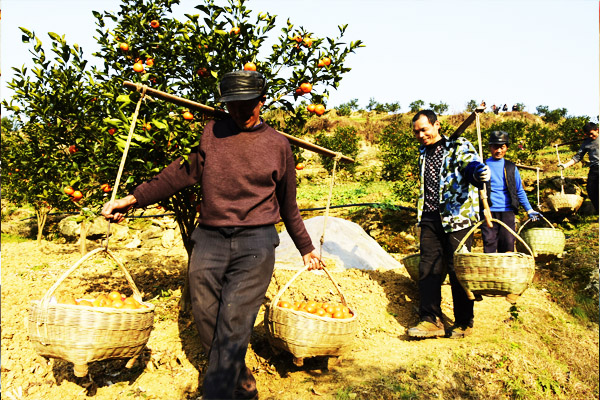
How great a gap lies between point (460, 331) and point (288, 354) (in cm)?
182

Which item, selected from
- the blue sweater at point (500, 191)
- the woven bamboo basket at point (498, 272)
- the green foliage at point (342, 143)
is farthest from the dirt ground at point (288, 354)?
the green foliage at point (342, 143)

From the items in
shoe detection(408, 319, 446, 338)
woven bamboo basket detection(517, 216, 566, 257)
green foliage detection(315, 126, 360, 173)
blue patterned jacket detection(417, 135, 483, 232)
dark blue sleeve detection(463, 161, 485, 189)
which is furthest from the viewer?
green foliage detection(315, 126, 360, 173)

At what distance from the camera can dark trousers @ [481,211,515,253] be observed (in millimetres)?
4828

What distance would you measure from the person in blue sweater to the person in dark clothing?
Result: 10.9 ft

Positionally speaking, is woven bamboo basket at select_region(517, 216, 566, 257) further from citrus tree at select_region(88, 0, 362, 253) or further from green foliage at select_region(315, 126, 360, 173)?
green foliage at select_region(315, 126, 360, 173)

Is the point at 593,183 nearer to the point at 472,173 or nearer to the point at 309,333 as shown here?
the point at 472,173

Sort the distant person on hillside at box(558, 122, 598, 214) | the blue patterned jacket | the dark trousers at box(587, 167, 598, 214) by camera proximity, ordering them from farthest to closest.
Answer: the dark trousers at box(587, 167, 598, 214), the distant person on hillside at box(558, 122, 598, 214), the blue patterned jacket

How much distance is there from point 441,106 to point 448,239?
44833 mm

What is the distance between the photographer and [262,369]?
137 inches

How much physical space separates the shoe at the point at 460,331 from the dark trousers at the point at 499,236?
111 centimetres

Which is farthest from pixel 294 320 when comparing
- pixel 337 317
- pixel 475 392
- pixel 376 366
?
pixel 475 392

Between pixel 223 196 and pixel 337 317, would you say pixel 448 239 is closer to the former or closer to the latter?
pixel 337 317

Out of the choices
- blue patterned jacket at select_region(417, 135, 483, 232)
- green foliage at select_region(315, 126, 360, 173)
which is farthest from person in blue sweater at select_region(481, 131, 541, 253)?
green foliage at select_region(315, 126, 360, 173)

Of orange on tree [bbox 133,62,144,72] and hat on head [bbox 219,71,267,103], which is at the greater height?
orange on tree [bbox 133,62,144,72]
